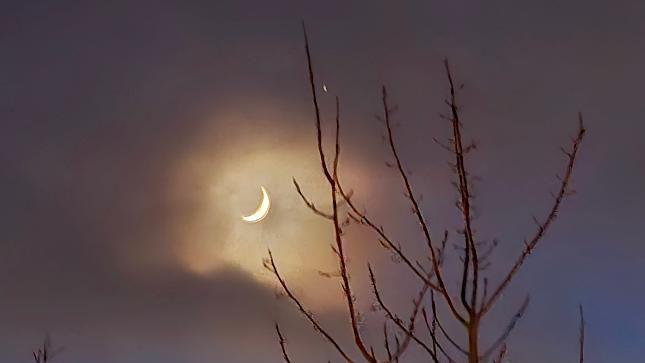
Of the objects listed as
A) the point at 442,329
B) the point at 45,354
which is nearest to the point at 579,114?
the point at 442,329

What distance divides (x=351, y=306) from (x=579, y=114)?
73.8 inches

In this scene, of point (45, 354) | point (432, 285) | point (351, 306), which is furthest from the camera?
point (45, 354)

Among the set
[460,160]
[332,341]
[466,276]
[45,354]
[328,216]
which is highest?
[45,354]

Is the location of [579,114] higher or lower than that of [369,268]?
higher

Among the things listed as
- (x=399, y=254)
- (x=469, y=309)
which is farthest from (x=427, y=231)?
(x=469, y=309)

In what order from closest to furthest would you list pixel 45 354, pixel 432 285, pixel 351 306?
pixel 351 306 → pixel 432 285 → pixel 45 354

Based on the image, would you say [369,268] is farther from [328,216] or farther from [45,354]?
[45,354]

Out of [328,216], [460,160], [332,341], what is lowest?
[332,341]

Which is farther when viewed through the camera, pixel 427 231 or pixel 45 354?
pixel 45 354

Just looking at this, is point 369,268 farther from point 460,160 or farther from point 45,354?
point 45,354

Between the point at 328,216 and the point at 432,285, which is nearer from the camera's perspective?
the point at 328,216

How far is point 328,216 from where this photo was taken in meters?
4.13

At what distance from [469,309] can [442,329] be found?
285 mm

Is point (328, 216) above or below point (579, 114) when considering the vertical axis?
below
